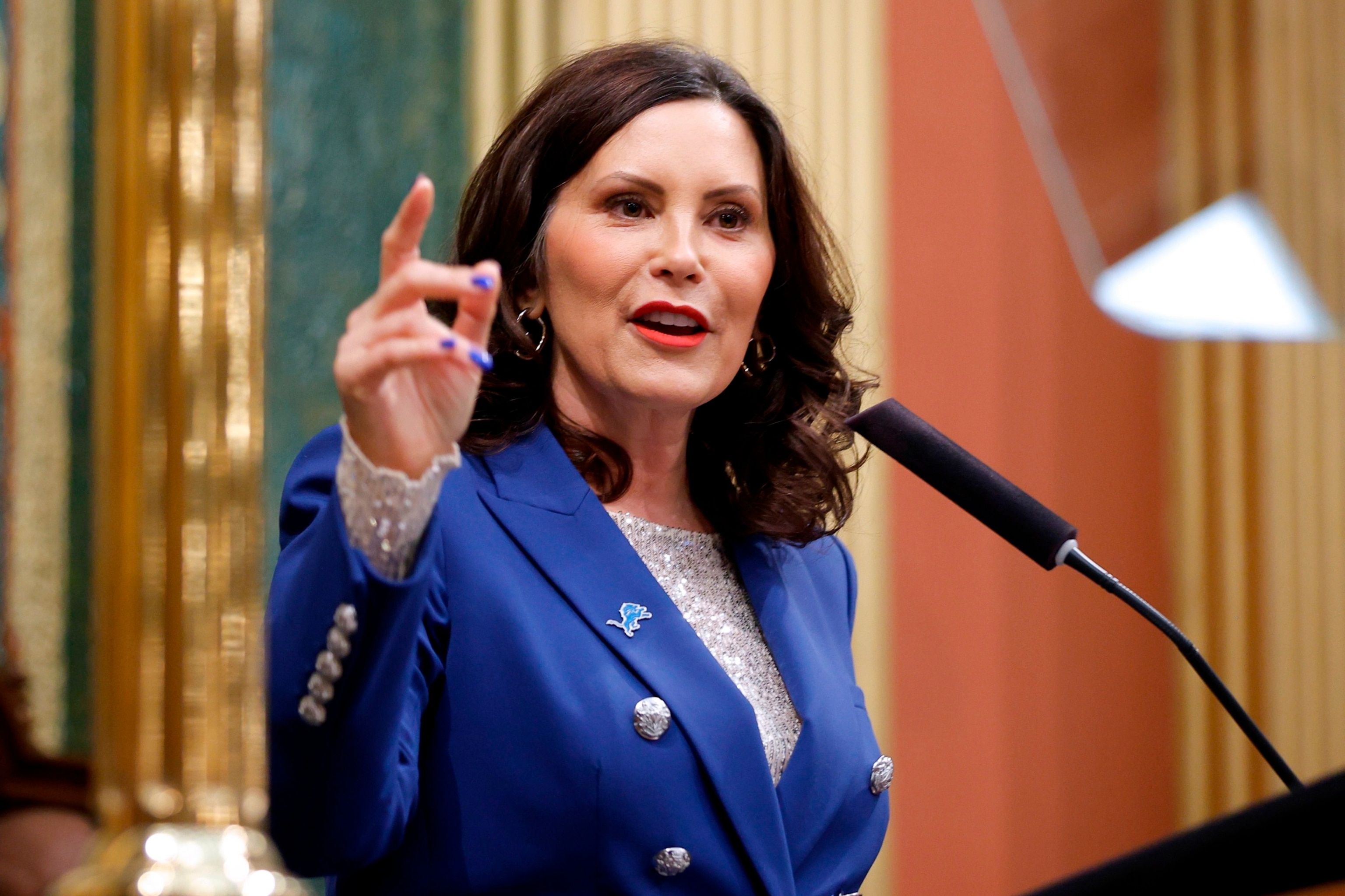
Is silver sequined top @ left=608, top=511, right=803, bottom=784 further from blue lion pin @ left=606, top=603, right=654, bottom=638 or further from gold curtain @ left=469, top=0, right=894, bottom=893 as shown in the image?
gold curtain @ left=469, top=0, right=894, bottom=893

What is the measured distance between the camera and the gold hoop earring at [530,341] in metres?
1.50

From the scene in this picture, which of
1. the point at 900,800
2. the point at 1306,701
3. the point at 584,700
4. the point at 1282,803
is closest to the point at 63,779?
the point at 584,700

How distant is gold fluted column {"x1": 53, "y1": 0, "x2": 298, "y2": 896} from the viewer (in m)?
0.51

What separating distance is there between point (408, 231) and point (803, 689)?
2.48ft

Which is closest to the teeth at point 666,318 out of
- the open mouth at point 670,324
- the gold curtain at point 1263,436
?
the open mouth at point 670,324

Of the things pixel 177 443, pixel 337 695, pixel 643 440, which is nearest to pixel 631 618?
pixel 643 440

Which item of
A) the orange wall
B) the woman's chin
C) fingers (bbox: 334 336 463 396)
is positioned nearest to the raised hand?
fingers (bbox: 334 336 463 396)

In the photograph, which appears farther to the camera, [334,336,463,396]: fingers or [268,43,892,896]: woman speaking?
[268,43,892,896]: woman speaking

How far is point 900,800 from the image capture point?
2.67 m

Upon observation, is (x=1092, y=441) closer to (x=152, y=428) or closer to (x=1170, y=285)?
(x=1170, y=285)

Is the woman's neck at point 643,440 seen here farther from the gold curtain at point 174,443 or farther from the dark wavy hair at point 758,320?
the gold curtain at point 174,443

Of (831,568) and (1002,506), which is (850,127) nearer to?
(831,568)

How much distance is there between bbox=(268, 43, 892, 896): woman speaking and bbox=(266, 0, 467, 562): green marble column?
0.62 metres

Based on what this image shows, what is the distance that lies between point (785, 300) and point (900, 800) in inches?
53.0
